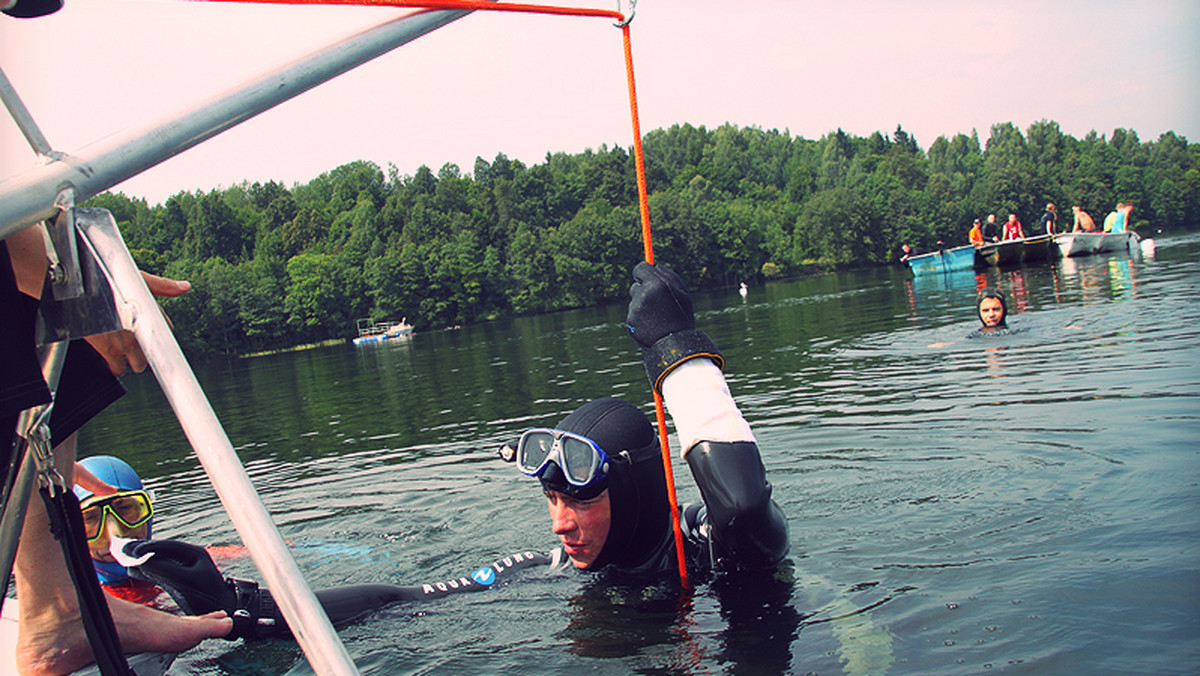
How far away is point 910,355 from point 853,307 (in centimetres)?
1549

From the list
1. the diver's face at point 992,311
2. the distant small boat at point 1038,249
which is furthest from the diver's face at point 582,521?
the distant small boat at point 1038,249

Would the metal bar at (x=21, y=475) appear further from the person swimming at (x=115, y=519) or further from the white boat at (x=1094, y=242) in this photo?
the white boat at (x=1094, y=242)

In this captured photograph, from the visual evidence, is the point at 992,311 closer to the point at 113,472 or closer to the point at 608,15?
the point at 608,15

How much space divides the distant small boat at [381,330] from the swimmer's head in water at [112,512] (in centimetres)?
6766

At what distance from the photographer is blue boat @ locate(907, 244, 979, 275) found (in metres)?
37.1

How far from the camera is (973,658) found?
2.72 metres

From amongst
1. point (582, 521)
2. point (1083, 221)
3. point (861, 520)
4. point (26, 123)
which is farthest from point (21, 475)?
point (1083, 221)

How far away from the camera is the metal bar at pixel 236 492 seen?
56.4 inches

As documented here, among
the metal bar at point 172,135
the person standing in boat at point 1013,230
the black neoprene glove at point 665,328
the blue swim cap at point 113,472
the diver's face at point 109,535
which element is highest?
the person standing in boat at point 1013,230

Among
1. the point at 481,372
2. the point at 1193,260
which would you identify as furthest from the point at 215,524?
the point at 1193,260

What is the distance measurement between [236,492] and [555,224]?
124545 millimetres

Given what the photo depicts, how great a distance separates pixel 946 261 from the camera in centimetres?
3872

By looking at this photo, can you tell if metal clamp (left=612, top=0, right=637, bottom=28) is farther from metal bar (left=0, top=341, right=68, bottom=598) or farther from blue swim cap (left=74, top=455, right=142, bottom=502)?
blue swim cap (left=74, top=455, right=142, bottom=502)

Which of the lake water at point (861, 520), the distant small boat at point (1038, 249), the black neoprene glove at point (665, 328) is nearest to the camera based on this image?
the black neoprene glove at point (665, 328)
